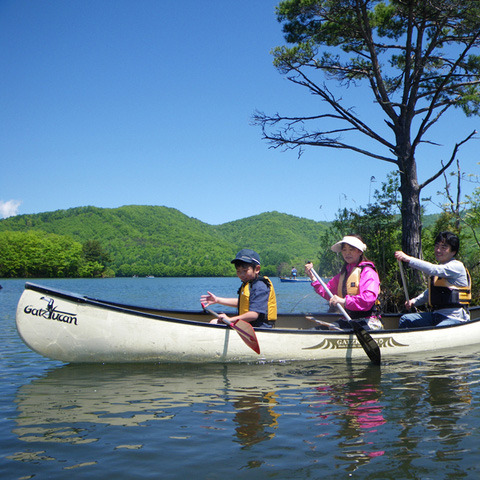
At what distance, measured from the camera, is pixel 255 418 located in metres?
4.38

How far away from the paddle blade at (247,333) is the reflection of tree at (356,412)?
1199 millimetres

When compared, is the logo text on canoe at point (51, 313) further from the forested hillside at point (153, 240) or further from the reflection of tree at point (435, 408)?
the forested hillside at point (153, 240)

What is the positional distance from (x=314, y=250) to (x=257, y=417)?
4556 inches

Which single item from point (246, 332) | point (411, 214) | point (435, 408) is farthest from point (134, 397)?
point (411, 214)

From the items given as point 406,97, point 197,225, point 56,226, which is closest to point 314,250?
point 197,225

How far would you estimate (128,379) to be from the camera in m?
6.11

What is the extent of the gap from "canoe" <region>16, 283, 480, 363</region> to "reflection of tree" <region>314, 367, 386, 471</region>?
2.78 ft

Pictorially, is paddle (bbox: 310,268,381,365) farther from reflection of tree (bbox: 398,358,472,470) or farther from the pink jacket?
reflection of tree (bbox: 398,358,472,470)

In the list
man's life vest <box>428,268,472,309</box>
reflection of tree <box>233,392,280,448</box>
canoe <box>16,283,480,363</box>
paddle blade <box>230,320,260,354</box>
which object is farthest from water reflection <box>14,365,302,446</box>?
man's life vest <box>428,268,472,309</box>

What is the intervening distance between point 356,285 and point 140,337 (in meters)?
3.06

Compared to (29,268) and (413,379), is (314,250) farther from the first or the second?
(413,379)

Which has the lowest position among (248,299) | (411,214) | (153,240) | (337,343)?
(337,343)

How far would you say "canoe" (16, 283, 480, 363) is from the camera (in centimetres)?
633

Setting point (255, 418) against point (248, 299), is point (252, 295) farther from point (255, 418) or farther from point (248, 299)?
point (255, 418)
